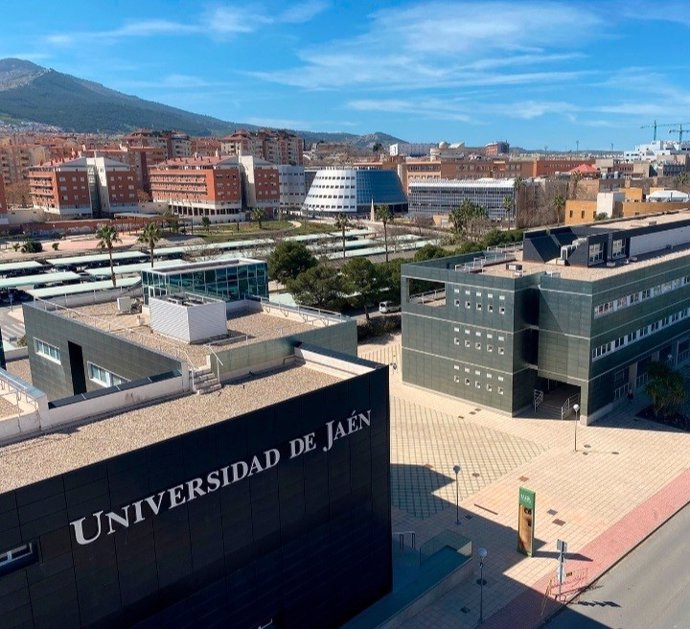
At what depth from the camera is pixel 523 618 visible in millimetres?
20234

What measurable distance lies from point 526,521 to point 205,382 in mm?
13011

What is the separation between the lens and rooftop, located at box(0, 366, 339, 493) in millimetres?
13453

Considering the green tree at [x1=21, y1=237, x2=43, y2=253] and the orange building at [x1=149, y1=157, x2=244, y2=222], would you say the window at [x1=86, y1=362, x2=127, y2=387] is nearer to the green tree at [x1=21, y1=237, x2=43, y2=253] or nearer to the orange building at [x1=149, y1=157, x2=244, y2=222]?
the green tree at [x1=21, y1=237, x2=43, y2=253]

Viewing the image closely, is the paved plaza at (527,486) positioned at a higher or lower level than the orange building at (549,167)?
lower

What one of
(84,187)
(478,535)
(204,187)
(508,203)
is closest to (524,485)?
(478,535)

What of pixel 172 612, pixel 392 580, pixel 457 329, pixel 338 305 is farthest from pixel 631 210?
pixel 172 612

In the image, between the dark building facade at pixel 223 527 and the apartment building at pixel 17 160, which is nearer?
the dark building facade at pixel 223 527

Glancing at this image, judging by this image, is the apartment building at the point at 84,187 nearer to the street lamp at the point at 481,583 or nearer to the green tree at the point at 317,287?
the green tree at the point at 317,287

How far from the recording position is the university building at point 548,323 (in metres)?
34.3

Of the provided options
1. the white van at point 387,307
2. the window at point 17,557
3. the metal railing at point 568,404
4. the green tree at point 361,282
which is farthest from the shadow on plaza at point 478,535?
the white van at point 387,307

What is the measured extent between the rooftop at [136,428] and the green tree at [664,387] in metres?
22.8

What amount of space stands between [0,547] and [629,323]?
33667 millimetres

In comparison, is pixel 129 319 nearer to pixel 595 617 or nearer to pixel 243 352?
pixel 243 352

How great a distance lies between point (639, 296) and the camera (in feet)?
121
